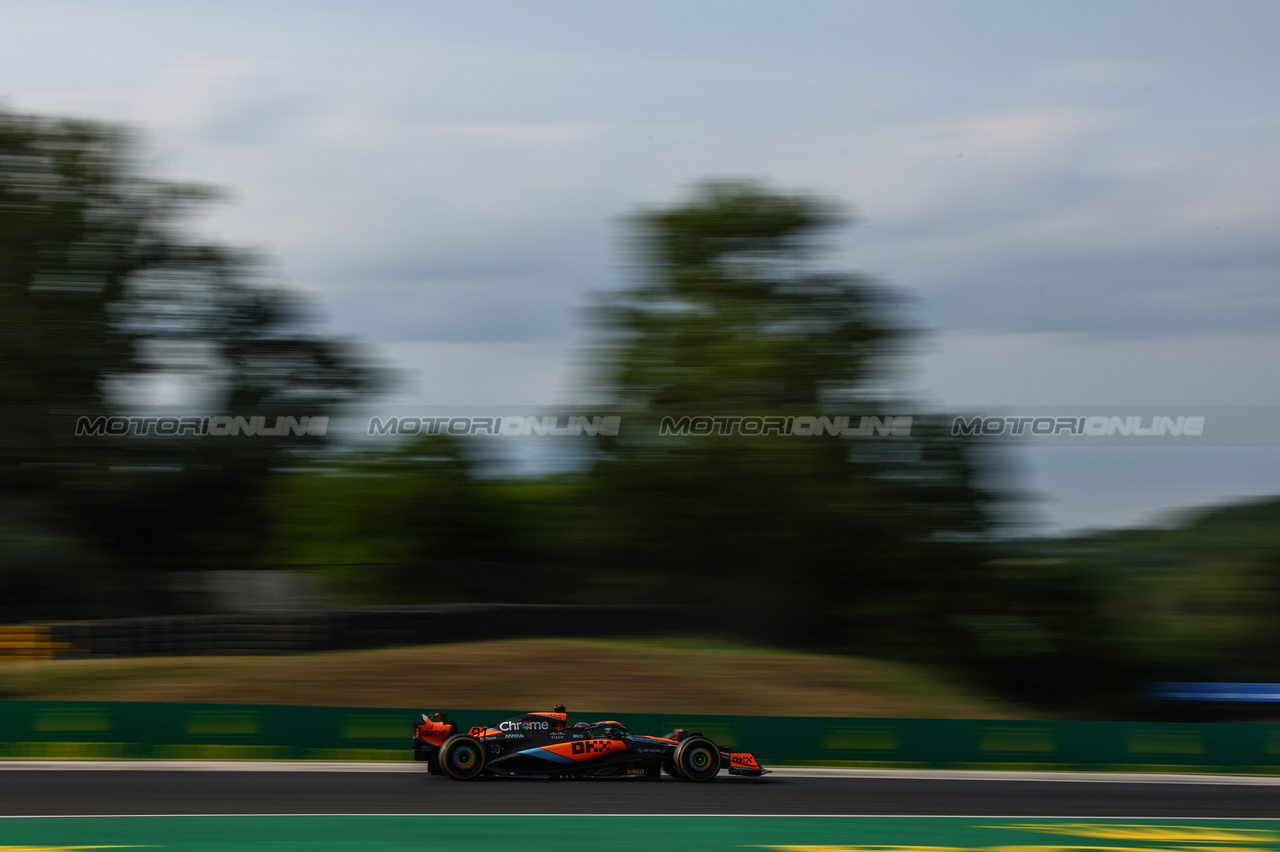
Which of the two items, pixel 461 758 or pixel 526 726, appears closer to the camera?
pixel 461 758

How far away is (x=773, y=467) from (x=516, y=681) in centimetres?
844

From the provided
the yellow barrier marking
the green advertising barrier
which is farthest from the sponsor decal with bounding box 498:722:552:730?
the yellow barrier marking

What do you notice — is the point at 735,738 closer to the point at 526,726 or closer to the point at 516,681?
the point at 526,726

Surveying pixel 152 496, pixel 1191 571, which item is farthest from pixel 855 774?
pixel 1191 571

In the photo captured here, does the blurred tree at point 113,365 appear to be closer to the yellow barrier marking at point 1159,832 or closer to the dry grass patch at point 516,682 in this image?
the dry grass patch at point 516,682

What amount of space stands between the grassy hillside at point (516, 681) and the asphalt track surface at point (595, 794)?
4.83 m

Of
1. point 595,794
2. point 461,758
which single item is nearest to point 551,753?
point 595,794

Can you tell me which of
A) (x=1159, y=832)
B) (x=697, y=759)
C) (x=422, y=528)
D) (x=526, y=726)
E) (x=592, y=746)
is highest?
(x=422, y=528)

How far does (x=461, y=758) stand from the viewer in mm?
11352

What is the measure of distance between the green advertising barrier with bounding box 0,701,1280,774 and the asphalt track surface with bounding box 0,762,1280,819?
0.43 metres

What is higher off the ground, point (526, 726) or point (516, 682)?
point (526, 726)

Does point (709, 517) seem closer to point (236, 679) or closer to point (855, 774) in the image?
point (236, 679)

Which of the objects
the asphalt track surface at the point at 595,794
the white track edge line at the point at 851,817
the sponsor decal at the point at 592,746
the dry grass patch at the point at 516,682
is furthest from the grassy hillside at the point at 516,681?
the white track edge line at the point at 851,817

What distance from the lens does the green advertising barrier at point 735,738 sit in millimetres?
13000
